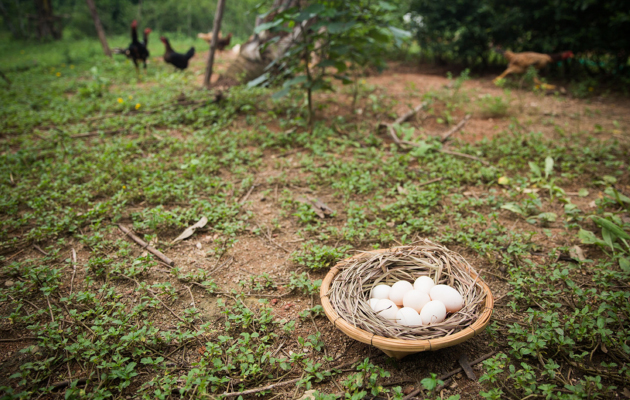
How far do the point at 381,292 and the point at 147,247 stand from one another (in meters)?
1.77

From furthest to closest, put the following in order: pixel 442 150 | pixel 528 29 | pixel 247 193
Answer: pixel 528 29 → pixel 442 150 → pixel 247 193

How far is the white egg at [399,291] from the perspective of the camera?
6.53 ft

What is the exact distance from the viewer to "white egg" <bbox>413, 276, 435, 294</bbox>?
1982 millimetres

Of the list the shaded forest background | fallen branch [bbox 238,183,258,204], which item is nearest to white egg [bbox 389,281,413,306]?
fallen branch [bbox 238,183,258,204]

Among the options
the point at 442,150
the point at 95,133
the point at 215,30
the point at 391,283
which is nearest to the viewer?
the point at 391,283

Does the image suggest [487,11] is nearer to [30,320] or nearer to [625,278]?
[625,278]

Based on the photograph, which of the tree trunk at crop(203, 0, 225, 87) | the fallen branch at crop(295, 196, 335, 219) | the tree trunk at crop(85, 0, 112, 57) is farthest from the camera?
the tree trunk at crop(85, 0, 112, 57)

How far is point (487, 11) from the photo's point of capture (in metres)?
6.86

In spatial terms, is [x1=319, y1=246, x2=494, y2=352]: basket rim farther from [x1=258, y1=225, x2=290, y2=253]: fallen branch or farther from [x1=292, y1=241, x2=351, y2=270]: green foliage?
[x1=258, y1=225, x2=290, y2=253]: fallen branch

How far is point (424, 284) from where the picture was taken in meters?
2.00

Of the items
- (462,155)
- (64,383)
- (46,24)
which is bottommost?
(64,383)

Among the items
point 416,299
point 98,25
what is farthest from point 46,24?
point 416,299

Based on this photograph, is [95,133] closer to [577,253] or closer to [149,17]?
[577,253]

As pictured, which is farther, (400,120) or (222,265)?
(400,120)
